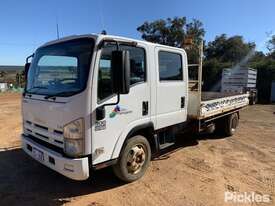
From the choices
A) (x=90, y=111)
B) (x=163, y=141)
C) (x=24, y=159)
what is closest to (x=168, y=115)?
(x=163, y=141)

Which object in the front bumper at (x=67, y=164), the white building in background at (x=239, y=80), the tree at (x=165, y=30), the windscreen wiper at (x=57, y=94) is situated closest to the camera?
the front bumper at (x=67, y=164)

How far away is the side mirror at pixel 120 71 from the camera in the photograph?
136 inches

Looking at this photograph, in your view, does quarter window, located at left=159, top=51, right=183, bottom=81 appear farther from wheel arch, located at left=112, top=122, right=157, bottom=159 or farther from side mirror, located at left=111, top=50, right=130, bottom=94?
side mirror, located at left=111, top=50, right=130, bottom=94

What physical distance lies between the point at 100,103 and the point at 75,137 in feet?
1.85

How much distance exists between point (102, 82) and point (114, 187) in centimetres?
178

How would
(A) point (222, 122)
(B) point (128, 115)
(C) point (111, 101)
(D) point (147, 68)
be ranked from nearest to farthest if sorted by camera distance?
1. (C) point (111, 101)
2. (B) point (128, 115)
3. (D) point (147, 68)
4. (A) point (222, 122)

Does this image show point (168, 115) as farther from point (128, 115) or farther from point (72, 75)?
point (72, 75)

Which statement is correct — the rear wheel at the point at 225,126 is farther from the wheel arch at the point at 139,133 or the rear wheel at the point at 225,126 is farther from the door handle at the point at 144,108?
the door handle at the point at 144,108

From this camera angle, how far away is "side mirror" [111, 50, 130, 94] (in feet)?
11.3

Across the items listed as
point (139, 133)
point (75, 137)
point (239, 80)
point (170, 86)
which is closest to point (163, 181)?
point (139, 133)

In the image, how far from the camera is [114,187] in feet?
14.6

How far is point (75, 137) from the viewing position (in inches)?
144

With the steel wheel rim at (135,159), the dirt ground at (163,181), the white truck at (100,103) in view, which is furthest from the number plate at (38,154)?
the steel wheel rim at (135,159)

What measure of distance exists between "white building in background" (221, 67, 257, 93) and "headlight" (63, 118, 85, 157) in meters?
17.6
